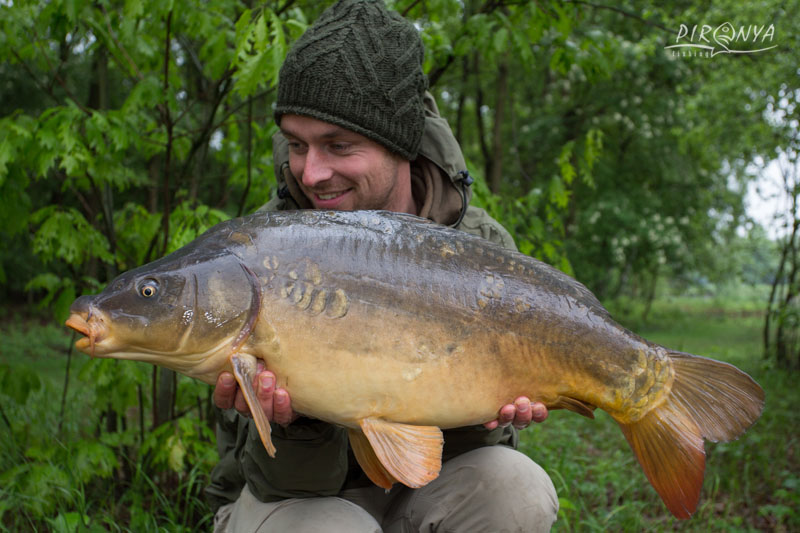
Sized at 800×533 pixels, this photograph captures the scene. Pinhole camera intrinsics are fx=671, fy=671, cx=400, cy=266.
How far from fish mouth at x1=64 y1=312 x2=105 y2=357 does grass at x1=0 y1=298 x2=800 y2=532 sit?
1.28 m

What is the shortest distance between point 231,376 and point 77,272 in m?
2.17

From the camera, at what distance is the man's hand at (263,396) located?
1642mm

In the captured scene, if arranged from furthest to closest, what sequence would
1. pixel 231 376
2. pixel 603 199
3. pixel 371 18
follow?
pixel 603 199 → pixel 371 18 → pixel 231 376

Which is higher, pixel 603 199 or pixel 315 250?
pixel 603 199

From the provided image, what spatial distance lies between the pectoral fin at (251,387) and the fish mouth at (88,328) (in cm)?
32

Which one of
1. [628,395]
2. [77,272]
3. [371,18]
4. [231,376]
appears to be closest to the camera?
[231,376]

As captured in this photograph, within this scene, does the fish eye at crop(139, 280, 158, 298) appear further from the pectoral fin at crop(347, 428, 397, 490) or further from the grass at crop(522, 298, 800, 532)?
the grass at crop(522, 298, 800, 532)

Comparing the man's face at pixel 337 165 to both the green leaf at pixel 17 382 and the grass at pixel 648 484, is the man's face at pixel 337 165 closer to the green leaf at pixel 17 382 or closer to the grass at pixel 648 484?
the grass at pixel 648 484

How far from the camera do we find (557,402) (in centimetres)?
191

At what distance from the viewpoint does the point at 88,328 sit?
5.16 feet

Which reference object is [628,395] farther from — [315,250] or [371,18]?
[371,18]

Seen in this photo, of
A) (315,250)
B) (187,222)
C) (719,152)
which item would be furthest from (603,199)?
(315,250)

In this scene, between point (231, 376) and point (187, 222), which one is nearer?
point (231, 376)

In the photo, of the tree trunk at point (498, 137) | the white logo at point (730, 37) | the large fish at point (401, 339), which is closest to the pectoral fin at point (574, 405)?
the large fish at point (401, 339)
